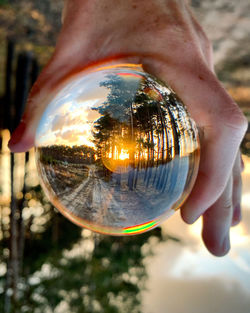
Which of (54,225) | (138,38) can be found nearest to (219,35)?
(138,38)

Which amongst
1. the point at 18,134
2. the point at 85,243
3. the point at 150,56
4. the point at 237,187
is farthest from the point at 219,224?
the point at 85,243

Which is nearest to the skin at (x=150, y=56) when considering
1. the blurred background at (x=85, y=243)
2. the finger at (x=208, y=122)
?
the finger at (x=208, y=122)

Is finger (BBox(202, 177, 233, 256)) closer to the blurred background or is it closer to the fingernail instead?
the fingernail

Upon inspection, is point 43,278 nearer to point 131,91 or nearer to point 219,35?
point 219,35

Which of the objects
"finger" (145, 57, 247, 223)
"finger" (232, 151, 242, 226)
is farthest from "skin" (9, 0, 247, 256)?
"finger" (232, 151, 242, 226)

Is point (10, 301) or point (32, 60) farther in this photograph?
point (10, 301)

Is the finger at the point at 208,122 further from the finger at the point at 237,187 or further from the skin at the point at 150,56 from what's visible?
the finger at the point at 237,187

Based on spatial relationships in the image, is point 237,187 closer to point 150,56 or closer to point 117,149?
point 150,56
